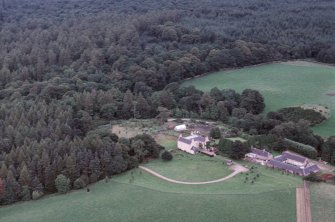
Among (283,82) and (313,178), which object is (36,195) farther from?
(283,82)

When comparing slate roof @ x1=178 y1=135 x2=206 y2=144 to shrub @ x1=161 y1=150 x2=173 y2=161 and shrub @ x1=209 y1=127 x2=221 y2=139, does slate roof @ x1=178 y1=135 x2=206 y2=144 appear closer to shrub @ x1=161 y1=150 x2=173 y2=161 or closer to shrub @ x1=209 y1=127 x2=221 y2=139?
shrub @ x1=209 y1=127 x2=221 y2=139

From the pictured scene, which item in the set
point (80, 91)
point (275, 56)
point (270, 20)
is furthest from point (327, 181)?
point (270, 20)

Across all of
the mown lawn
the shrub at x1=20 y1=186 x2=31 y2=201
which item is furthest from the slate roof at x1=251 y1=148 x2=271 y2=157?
the shrub at x1=20 y1=186 x2=31 y2=201

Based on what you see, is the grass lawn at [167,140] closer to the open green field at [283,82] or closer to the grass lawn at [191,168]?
the grass lawn at [191,168]

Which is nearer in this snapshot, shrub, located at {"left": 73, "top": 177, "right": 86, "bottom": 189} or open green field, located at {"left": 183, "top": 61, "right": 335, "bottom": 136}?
shrub, located at {"left": 73, "top": 177, "right": 86, "bottom": 189}

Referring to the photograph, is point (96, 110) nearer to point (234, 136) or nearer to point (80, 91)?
point (80, 91)

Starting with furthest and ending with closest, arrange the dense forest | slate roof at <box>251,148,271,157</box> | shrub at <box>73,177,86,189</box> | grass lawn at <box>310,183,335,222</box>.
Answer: slate roof at <box>251,148,271,157</box> → the dense forest → shrub at <box>73,177,86,189</box> → grass lawn at <box>310,183,335,222</box>

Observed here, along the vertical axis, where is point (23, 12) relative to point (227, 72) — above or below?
A: above

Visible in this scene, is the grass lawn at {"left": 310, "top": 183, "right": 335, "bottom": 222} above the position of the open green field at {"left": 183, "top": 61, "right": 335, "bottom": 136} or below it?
above
